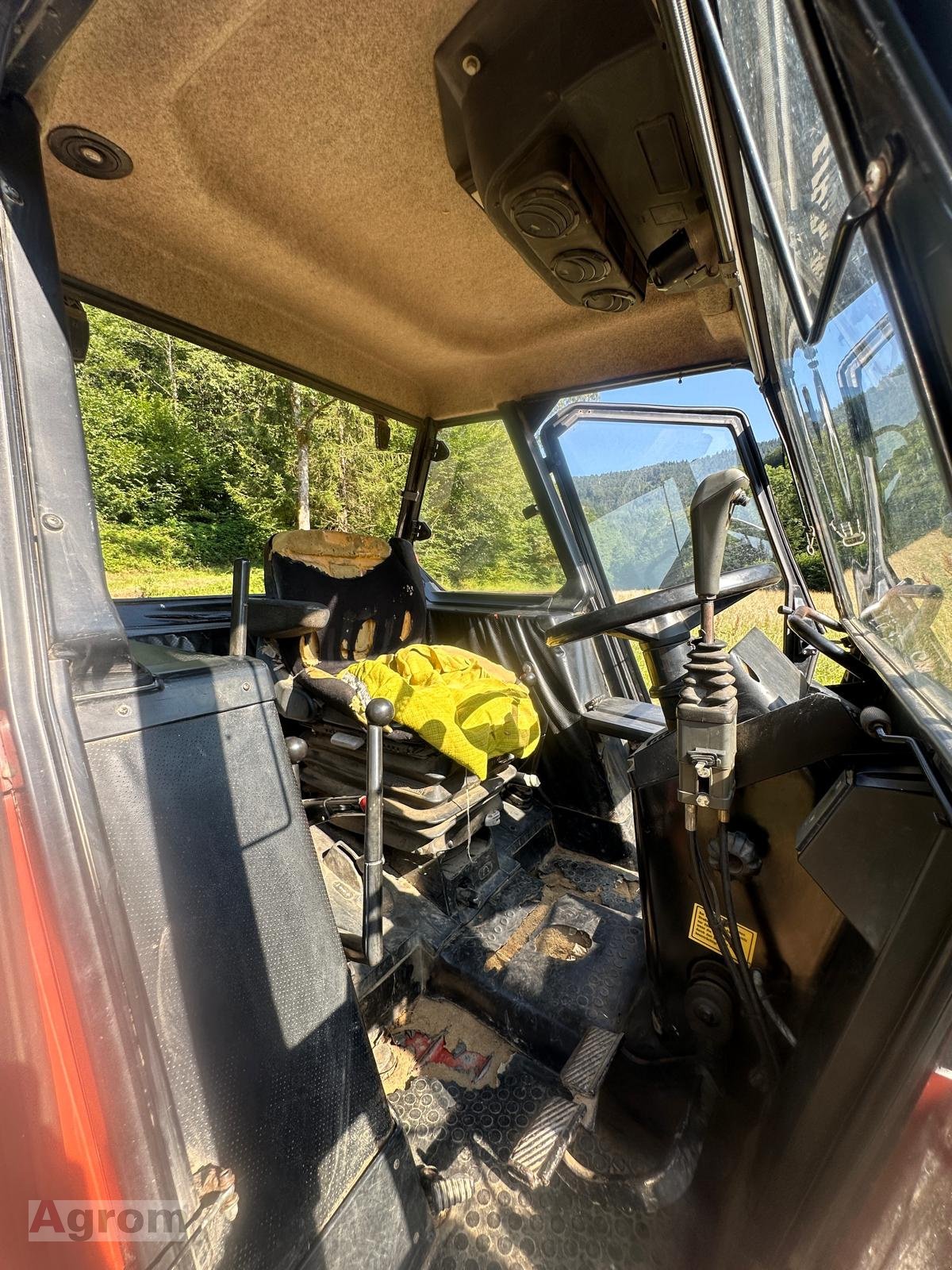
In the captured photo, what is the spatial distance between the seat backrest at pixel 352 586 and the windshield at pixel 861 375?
76.8 inches

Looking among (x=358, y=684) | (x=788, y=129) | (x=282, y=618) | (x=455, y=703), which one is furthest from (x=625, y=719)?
(x=788, y=129)

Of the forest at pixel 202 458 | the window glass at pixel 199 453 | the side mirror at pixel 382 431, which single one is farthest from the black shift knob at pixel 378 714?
the window glass at pixel 199 453

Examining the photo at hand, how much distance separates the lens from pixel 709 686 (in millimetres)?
737

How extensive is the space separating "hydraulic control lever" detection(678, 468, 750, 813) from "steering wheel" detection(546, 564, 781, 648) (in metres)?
0.32

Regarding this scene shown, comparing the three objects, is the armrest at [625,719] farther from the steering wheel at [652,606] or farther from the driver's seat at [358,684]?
the steering wheel at [652,606]

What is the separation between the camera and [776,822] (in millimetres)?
856

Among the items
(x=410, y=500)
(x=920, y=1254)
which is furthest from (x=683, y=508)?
(x=920, y=1254)

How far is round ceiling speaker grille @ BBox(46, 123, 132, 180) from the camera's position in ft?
3.53

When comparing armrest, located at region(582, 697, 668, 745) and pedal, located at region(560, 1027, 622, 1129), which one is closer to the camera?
pedal, located at region(560, 1027, 622, 1129)

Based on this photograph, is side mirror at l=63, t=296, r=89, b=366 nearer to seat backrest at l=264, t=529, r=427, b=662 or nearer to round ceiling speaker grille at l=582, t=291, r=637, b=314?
seat backrest at l=264, t=529, r=427, b=662

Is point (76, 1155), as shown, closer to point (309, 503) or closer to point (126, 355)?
point (309, 503)

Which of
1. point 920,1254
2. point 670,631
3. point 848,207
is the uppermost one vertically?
point 848,207

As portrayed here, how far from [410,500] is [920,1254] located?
280 centimetres

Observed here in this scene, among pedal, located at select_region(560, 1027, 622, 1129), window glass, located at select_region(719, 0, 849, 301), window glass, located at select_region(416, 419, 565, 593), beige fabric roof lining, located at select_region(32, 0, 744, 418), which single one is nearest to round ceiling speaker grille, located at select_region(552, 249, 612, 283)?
beige fabric roof lining, located at select_region(32, 0, 744, 418)
